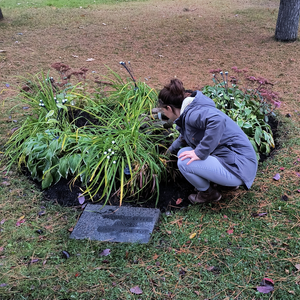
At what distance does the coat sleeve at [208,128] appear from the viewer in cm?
228

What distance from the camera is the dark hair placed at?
8.15 feet

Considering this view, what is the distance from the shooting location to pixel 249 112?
3340 millimetres

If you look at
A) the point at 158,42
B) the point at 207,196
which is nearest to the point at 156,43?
the point at 158,42

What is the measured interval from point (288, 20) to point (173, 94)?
5.27 m

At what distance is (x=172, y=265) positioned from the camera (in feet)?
7.27

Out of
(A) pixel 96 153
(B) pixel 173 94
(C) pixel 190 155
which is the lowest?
(A) pixel 96 153

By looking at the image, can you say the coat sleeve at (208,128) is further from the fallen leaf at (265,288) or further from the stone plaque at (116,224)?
the fallen leaf at (265,288)

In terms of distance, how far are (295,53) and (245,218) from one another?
4830 mm

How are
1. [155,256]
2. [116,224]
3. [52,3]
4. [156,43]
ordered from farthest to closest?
1. [52,3]
2. [156,43]
3. [116,224]
4. [155,256]

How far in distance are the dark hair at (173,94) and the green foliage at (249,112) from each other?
1000 millimetres

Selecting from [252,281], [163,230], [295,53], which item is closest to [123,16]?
[295,53]

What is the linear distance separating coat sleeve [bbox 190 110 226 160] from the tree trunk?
525 cm

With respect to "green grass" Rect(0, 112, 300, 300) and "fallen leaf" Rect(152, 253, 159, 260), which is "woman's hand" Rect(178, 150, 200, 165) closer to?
"green grass" Rect(0, 112, 300, 300)

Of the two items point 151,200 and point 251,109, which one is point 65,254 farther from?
point 251,109
